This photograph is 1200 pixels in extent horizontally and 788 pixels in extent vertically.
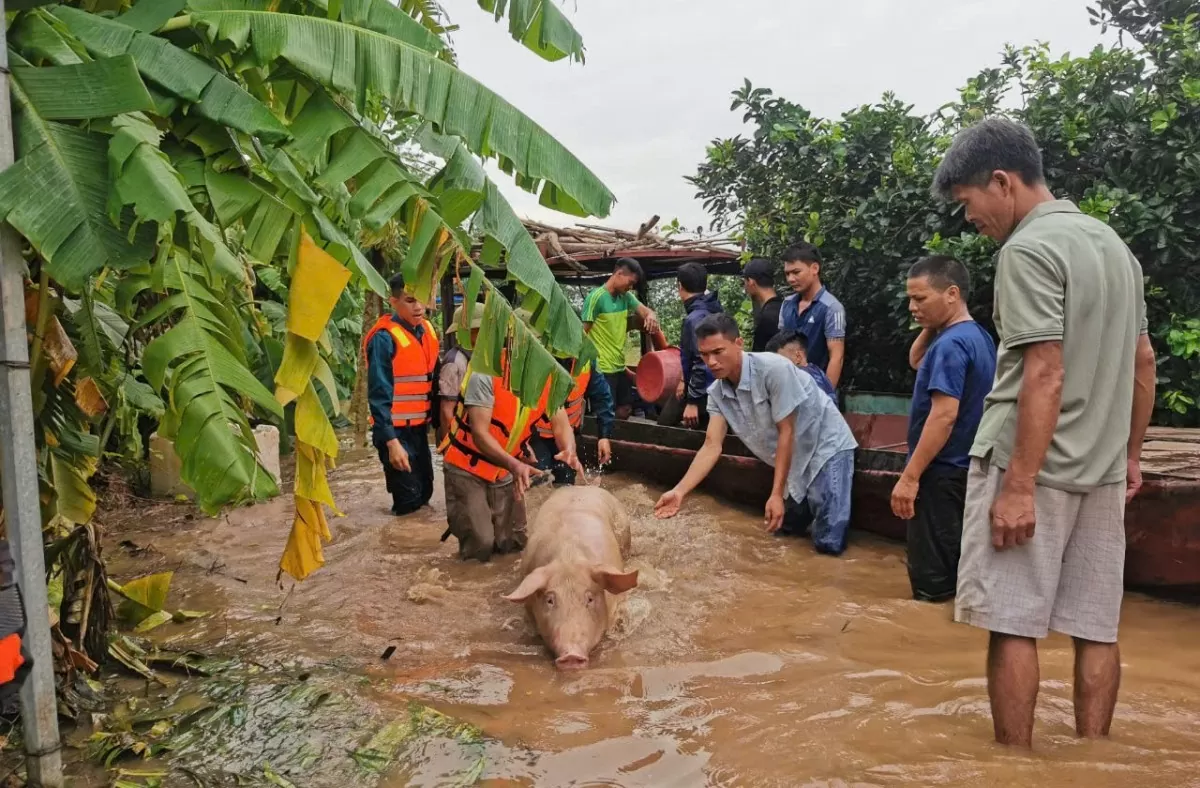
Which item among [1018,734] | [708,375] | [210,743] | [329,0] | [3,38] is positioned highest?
[329,0]

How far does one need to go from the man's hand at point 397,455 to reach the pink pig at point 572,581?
1958 millimetres

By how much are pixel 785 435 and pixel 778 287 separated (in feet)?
15.2

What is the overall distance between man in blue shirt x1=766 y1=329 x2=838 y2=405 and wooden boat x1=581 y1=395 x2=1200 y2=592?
608mm

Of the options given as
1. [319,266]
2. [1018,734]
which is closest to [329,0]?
[319,266]

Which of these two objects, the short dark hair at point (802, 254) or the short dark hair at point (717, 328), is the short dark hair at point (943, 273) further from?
the short dark hair at point (802, 254)

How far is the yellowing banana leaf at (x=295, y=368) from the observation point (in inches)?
125

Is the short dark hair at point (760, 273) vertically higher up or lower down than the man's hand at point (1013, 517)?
higher up

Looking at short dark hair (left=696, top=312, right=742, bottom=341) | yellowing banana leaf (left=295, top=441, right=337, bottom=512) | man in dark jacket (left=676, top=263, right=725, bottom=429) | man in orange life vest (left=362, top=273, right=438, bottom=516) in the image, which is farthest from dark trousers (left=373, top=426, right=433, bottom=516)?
yellowing banana leaf (left=295, top=441, right=337, bottom=512)

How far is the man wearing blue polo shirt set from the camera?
748cm

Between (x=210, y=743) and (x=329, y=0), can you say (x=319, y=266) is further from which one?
(x=210, y=743)

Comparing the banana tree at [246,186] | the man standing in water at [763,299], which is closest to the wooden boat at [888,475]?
the man standing in water at [763,299]

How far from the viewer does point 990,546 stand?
3123mm

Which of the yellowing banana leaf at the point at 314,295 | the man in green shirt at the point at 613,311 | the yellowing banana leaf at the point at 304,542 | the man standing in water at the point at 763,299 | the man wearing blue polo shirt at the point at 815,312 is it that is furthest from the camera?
the man in green shirt at the point at 613,311

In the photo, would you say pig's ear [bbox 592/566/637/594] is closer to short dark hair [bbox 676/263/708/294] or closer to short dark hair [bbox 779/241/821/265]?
short dark hair [bbox 779/241/821/265]
